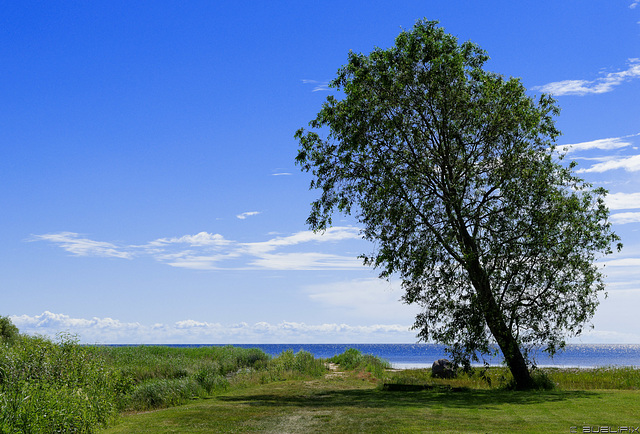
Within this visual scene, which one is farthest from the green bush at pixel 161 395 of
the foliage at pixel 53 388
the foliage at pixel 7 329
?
the foliage at pixel 7 329

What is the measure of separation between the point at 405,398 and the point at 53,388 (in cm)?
1275

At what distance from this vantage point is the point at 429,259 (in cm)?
2530

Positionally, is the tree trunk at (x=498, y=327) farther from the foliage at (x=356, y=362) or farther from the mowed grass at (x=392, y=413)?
the foliage at (x=356, y=362)

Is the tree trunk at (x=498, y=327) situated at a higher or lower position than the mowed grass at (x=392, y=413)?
higher

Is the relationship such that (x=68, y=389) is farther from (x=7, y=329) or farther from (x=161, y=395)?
(x=7, y=329)

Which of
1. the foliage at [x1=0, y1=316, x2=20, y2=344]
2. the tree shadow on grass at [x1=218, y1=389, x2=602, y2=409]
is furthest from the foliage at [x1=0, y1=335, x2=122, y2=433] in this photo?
the foliage at [x1=0, y1=316, x2=20, y2=344]

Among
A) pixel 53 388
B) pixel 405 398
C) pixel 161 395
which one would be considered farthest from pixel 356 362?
pixel 53 388

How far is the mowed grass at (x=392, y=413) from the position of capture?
574 inches

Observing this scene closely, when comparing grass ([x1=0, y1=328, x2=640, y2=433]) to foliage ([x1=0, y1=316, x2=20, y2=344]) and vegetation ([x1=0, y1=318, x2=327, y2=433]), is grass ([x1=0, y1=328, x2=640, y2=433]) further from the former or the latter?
foliage ([x1=0, y1=316, x2=20, y2=344])

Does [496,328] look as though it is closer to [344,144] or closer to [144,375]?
[344,144]

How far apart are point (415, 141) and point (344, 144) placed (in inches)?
143

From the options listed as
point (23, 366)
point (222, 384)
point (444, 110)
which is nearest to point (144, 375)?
point (222, 384)

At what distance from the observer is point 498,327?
24828 mm

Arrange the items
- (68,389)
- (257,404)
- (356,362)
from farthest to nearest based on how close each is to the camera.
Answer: (356,362) < (257,404) < (68,389)
